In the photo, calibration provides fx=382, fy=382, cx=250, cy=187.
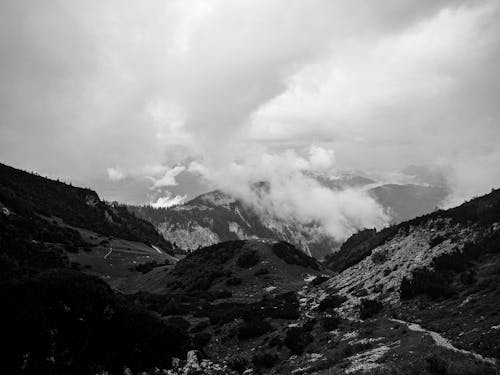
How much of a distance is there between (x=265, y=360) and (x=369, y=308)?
1345 centimetres

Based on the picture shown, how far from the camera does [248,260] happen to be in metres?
89.6

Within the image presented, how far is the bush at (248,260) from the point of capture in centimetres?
8819

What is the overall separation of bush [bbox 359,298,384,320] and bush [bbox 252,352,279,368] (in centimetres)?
1078

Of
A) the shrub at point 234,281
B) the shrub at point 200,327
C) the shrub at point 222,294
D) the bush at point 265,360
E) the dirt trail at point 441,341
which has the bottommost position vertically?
the dirt trail at point 441,341

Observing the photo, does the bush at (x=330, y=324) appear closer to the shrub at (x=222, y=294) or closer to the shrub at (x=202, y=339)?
the shrub at (x=202, y=339)

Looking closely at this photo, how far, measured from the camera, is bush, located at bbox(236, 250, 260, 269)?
289 feet

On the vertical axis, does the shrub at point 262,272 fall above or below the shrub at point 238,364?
above

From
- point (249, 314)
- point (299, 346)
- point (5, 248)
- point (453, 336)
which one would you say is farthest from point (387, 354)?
point (5, 248)

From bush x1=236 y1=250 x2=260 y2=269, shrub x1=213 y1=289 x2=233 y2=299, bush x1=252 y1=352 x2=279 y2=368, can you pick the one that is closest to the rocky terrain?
bush x1=252 y1=352 x2=279 y2=368

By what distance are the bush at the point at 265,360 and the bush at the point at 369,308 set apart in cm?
1078

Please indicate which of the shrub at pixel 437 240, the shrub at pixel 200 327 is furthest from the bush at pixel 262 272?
the shrub at pixel 437 240

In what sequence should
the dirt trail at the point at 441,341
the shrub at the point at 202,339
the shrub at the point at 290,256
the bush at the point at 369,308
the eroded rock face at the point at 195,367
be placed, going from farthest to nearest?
the shrub at the point at 290,256 < the shrub at the point at 202,339 < the bush at the point at 369,308 < the eroded rock face at the point at 195,367 < the dirt trail at the point at 441,341

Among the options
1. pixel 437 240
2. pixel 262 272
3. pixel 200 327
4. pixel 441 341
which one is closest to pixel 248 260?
pixel 262 272

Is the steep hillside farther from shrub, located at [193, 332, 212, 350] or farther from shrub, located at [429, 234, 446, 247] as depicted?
shrub, located at [193, 332, 212, 350]
